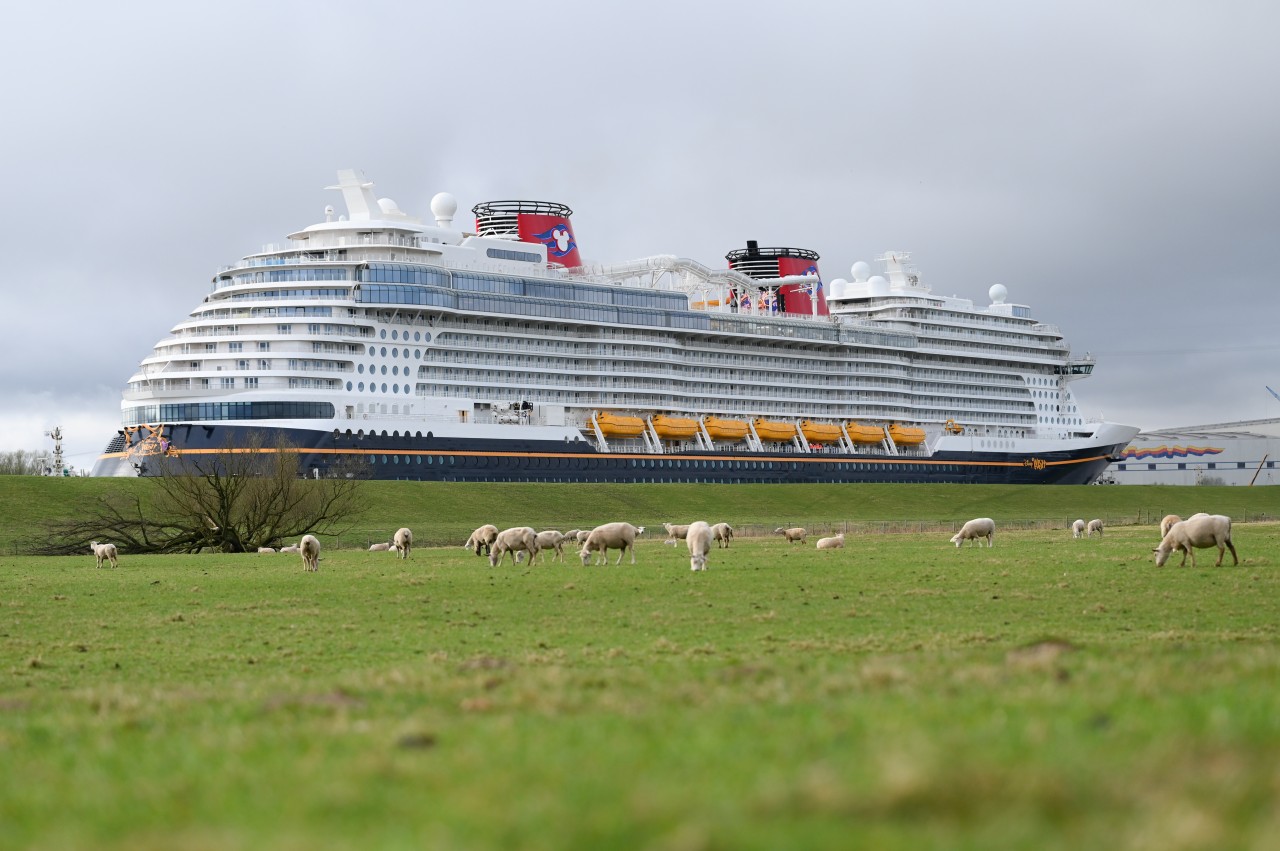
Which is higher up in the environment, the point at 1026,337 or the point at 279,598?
the point at 1026,337

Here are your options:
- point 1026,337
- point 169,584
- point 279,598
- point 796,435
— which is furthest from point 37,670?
point 1026,337

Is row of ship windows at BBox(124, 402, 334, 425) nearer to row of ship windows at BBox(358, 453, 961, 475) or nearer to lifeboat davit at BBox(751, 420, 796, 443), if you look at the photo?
row of ship windows at BBox(358, 453, 961, 475)

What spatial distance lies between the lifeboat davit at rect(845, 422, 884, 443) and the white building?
58.7m

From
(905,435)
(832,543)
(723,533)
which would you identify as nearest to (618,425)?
(905,435)

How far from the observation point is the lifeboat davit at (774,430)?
127625 mm

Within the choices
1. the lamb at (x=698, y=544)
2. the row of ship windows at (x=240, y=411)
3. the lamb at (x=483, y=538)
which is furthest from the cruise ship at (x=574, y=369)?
the lamb at (x=698, y=544)

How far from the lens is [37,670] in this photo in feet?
59.4

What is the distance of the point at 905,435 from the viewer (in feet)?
455

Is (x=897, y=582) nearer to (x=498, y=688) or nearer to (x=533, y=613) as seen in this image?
(x=533, y=613)

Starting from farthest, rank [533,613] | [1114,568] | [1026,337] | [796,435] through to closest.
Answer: [1026,337] < [796,435] < [1114,568] < [533,613]

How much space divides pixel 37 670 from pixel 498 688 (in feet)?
27.8

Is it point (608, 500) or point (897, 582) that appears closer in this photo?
point (897, 582)

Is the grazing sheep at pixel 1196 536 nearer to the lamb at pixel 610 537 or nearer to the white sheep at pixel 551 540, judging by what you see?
the lamb at pixel 610 537

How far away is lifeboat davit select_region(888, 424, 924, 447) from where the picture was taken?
454ft
